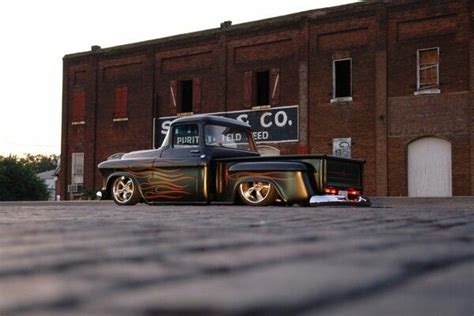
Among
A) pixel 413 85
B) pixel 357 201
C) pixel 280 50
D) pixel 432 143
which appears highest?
pixel 280 50

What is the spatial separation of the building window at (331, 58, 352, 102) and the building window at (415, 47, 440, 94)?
9.32 ft

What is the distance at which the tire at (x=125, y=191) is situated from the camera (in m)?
13.0

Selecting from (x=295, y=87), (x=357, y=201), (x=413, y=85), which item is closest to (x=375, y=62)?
(x=413, y=85)

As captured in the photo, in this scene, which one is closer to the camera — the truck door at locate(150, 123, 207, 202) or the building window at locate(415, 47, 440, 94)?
the truck door at locate(150, 123, 207, 202)

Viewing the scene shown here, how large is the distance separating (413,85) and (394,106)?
3.44ft

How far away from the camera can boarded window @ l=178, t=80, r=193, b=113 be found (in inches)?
1187

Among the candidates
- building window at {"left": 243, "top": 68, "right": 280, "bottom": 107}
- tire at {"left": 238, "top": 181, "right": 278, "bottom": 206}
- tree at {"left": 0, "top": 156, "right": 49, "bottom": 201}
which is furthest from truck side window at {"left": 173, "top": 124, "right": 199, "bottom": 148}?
tree at {"left": 0, "top": 156, "right": 49, "bottom": 201}

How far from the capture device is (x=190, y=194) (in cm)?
1204

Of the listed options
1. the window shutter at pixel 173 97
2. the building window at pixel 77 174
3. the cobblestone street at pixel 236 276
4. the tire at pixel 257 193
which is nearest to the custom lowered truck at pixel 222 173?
the tire at pixel 257 193

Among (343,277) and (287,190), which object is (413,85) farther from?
(343,277)

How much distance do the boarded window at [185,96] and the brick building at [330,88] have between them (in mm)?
47

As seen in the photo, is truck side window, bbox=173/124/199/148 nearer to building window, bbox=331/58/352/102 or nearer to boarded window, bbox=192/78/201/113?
building window, bbox=331/58/352/102

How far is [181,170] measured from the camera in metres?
12.2

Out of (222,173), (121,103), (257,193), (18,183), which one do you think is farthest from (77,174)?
(257,193)
